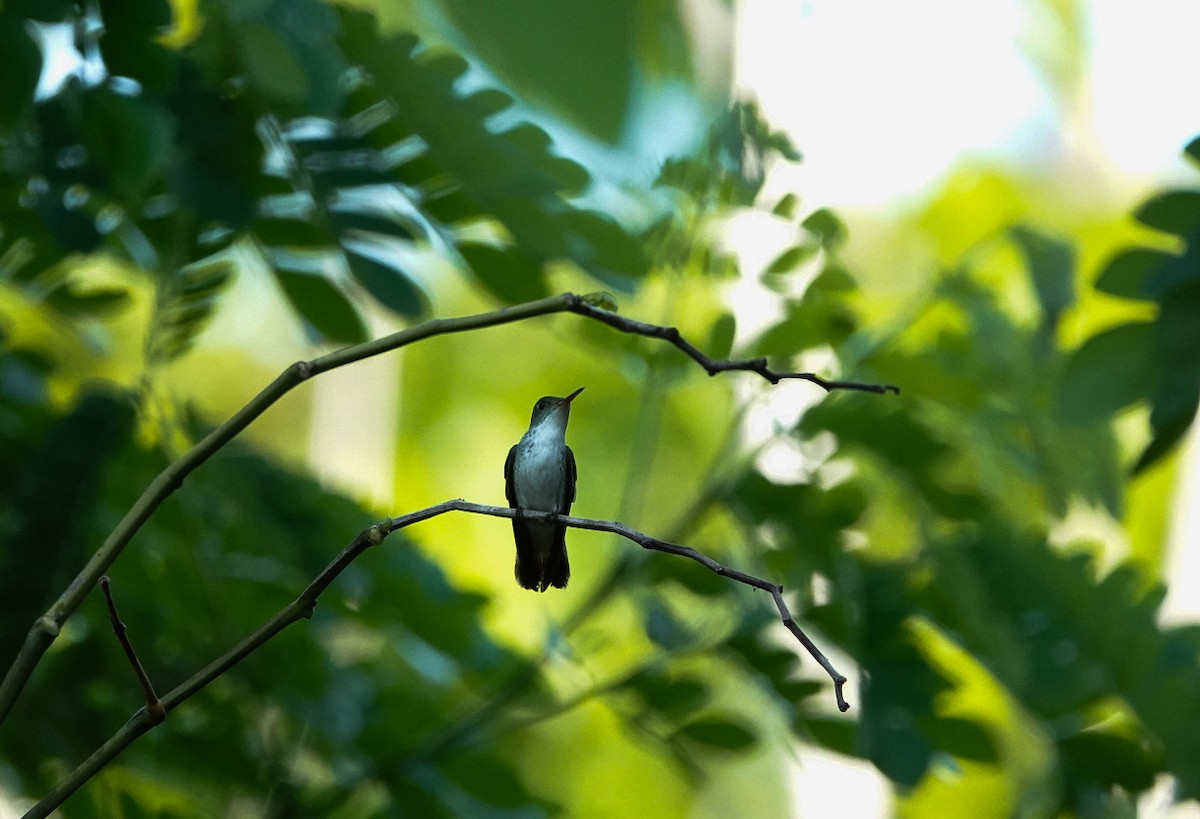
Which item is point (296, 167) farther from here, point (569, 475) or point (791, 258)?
point (791, 258)

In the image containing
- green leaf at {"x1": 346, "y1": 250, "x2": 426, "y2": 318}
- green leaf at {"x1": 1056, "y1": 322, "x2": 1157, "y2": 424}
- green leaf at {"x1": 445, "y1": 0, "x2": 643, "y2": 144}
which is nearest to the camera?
green leaf at {"x1": 445, "y1": 0, "x2": 643, "y2": 144}

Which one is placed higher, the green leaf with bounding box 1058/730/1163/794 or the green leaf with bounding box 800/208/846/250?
→ the green leaf with bounding box 800/208/846/250

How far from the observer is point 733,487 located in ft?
9.82

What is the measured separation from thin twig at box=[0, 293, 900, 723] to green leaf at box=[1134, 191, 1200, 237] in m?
1.42

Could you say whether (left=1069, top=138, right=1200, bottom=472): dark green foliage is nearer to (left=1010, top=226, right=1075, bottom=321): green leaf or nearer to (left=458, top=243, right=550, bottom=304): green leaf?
(left=1010, top=226, right=1075, bottom=321): green leaf

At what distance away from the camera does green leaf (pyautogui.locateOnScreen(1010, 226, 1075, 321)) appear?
2.77m

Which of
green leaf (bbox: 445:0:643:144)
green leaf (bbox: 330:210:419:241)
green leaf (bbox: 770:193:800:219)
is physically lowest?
green leaf (bbox: 770:193:800:219)

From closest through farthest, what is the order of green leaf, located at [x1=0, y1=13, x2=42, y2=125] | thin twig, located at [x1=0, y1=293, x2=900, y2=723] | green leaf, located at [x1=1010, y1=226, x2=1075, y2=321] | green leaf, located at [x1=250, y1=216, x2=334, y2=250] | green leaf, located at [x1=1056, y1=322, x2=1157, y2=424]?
thin twig, located at [x1=0, y1=293, x2=900, y2=723] → green leaf, located at [x1=0, y1=13, x2=42, y2=125] → green leaf, located at [x1=1056, y1=322, x2=1157, y2=424] → green leaf, located at [x1=250, y1=216, x2=334, y2=250] → green leaf, located at [x1=1010, y1=226, x2=1075, y2=321]

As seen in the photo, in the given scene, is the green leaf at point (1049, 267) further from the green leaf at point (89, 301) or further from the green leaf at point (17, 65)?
the green leaf at point (89, 301)

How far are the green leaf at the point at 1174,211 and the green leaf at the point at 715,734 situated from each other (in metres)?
1.71

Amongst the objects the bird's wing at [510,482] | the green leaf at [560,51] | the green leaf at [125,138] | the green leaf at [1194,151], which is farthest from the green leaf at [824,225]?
the green leaf at [560,51]

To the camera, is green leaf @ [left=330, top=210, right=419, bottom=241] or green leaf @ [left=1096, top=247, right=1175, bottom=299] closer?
green leaf @ [left=1096, top=247, right=1175, bottom=299]

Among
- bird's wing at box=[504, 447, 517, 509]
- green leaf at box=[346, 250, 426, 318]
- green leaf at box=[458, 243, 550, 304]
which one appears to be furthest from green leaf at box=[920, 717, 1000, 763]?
green leaf at box=[346, 250, 426, 318]

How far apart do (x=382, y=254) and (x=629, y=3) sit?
200cm
